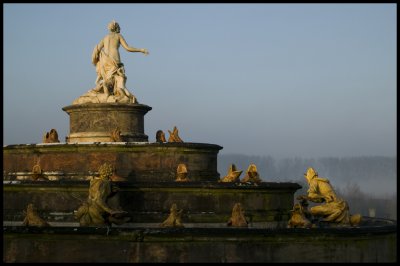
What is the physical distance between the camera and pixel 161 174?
24.9 m

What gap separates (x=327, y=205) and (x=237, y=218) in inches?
92.6

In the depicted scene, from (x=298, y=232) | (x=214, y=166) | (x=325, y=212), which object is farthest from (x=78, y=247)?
(x=214, y=166)

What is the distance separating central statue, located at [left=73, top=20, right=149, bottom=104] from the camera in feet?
92.7

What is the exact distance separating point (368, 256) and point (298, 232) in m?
1.96

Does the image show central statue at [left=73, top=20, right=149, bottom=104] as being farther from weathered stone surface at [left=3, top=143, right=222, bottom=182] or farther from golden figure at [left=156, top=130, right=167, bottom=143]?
weathered stone surface at [left=3, top=143, right=222, bottom=182]

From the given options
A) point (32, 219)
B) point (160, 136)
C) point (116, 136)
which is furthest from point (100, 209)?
point (160, 136)

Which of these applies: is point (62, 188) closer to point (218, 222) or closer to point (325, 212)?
point (218, 222)

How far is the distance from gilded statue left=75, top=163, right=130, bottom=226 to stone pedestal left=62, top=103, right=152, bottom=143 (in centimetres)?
726

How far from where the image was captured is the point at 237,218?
2089 cm

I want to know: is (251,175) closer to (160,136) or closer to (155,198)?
(155,198)

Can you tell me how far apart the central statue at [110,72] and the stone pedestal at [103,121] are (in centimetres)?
26

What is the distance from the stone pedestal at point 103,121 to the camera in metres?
28.0

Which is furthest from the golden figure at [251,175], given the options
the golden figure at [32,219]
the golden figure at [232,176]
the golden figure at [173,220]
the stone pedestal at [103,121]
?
the golden figure at [32,219]

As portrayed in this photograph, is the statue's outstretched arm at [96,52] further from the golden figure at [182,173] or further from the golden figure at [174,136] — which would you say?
the golden figure at [182,173]
